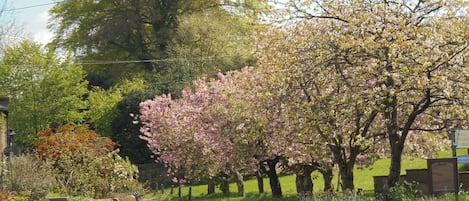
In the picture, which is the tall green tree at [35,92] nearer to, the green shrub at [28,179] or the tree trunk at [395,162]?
the green shrub at [28,179]

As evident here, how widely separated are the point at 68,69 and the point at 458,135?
103 feet

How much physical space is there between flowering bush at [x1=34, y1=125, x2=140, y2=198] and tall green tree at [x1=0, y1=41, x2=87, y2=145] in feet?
50.2

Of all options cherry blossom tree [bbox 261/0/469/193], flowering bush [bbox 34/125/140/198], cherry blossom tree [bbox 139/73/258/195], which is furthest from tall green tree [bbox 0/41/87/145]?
cherry blossom tree [bbox 261/0/469/193]

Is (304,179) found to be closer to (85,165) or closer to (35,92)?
(85,165)

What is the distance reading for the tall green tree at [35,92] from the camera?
42750mm

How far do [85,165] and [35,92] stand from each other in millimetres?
18379

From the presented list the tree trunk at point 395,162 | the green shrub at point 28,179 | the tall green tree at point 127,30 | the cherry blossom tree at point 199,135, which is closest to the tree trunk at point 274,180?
the cherry blossom tree at point 199,135

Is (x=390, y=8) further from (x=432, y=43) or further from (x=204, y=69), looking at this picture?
(x=204, y=69)

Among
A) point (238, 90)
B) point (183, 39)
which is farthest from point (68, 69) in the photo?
point (238, 90)

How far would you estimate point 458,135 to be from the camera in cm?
1767

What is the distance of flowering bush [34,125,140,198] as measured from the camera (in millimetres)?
24938

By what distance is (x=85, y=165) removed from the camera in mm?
25672

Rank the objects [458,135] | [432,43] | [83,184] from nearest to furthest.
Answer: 1. [432,43]
2. [458,135]
3. [83,184]

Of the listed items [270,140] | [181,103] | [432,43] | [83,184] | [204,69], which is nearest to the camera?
[432,43]
